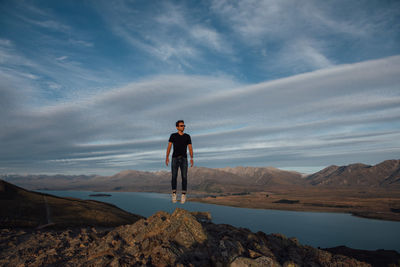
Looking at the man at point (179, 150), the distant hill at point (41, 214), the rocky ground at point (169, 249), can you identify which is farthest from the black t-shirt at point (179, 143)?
the distant hill at point (41, 214)

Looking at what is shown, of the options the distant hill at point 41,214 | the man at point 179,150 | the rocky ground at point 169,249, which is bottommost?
the distant hill at point 41,214

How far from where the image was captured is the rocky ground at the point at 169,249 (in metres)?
12.2

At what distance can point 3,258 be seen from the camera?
1717 centimetres

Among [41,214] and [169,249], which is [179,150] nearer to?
[169,249]

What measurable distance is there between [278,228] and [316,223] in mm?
43186

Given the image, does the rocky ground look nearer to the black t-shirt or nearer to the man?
the man

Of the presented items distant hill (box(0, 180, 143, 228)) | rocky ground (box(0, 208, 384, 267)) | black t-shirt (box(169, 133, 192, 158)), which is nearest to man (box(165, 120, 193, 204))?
black t-shirt (box(169, 133, 192, 158))

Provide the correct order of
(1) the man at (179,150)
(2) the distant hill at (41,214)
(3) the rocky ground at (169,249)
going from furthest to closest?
(2) the distant hill at (41,214), (1) the man at (179,150), (3) the rocky ground at (169,249)

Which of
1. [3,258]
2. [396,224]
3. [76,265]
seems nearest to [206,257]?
[76,265]

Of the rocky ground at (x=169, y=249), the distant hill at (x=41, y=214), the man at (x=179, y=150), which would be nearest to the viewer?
the rocky ground at (x=169, y=249)

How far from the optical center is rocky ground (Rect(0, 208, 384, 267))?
12.2 metres

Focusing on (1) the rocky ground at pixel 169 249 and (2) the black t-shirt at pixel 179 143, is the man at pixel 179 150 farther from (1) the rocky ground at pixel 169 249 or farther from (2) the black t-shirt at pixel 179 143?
(1) the rocky ground at pixel 169 249

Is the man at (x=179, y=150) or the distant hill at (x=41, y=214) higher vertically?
the man at (x=179, y=150)

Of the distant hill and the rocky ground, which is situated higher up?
the rocky ground
